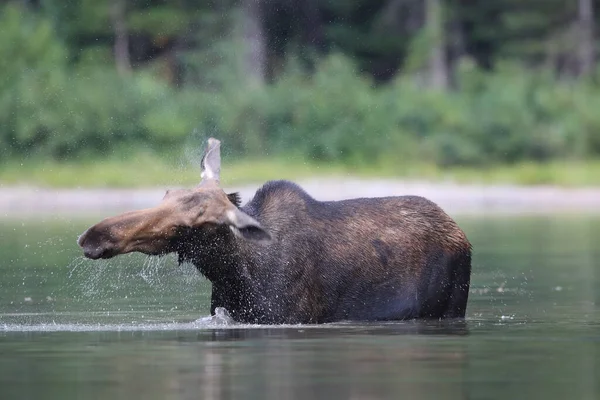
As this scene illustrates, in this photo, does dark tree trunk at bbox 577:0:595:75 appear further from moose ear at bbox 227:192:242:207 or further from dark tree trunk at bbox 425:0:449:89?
moose ear at bbox 227:192:242:207

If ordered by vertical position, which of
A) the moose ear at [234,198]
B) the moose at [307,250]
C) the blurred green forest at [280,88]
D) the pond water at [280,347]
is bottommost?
the pond water at [280,347]

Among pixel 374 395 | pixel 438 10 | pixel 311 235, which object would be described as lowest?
pixel 374 395

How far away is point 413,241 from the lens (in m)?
14.2

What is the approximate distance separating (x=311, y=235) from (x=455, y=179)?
25.6 m

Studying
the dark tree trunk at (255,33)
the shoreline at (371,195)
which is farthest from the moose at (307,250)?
the dark tree trunk at (255,33)

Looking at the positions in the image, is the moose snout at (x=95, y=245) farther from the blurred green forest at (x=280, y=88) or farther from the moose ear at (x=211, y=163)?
the blurred green forest at (x=280, y=88)

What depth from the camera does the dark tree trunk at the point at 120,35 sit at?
53.0 m

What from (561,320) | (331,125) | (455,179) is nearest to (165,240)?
(561,320)

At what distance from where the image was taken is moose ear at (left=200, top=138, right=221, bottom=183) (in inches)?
516

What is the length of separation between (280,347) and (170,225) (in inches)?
48.4

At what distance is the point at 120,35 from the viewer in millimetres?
53719

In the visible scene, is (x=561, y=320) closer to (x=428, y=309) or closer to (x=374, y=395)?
(x=428, y=309)

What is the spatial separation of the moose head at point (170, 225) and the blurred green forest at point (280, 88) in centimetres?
2739

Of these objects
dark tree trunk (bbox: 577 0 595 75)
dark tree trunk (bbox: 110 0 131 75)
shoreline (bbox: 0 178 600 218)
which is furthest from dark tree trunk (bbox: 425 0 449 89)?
shoreline (bbox: 0 178 600 218)
